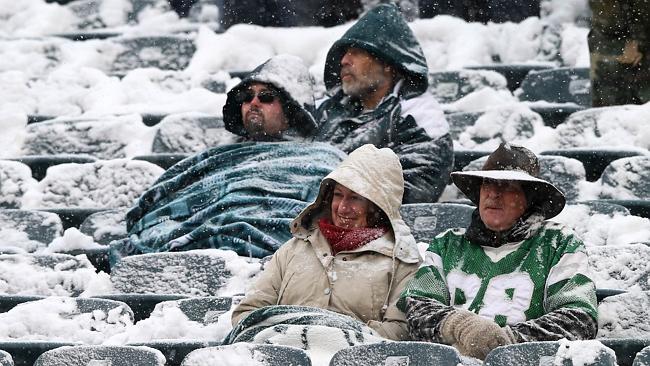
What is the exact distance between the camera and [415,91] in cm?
707

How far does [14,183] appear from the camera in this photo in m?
7.31

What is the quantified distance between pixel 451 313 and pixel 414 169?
6.37 ft

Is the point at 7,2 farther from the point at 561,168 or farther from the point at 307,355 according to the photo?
the point at 307,355

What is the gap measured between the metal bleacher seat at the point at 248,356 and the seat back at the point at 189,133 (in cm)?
347

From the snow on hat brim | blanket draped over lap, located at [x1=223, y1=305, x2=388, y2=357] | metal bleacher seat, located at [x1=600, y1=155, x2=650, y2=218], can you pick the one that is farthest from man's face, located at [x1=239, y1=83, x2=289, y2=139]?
blanket draped over lap, located at [x1=223, y1=305, x2=388, y2=357]

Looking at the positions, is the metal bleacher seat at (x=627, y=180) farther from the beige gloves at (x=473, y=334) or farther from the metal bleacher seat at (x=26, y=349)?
the metal bleacher seat at (x=26, y=349)

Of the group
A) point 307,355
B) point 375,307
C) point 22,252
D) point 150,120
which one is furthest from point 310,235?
point 150,120

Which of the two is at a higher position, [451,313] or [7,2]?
[451,313]

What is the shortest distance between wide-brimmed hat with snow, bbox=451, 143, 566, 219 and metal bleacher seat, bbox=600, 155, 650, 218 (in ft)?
4.80

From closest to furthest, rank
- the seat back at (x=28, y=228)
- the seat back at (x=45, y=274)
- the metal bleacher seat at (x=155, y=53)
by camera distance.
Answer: the seat back at (x=45, y=274) < the seat back at (x=28, y=228) < the metal bleacher seat at (x=155, y=53)

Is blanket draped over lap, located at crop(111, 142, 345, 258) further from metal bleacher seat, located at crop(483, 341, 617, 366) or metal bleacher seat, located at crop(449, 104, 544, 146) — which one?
metal bleacher seat, located at crop(483, 341, 617, 366)

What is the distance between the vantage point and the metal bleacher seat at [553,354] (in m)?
3.97

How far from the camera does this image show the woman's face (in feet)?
17.1

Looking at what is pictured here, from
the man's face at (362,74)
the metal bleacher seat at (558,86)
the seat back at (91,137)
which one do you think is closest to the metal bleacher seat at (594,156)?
the man's face at (362,74)
